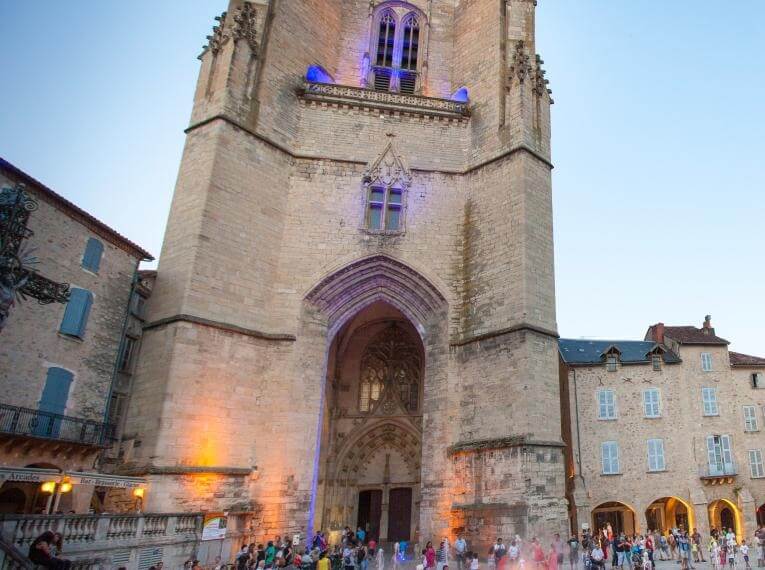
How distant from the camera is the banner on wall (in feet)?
37.7

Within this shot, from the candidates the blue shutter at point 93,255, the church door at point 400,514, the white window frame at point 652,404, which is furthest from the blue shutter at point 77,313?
the white window frame at point 652,404

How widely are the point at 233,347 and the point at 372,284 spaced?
4.17 metres

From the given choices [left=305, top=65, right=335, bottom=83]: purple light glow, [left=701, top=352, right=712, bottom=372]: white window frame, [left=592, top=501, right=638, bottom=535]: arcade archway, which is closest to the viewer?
[left=305, top=65, right=335, bottom=83]: purple light glow

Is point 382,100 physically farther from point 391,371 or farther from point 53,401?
point 53,401

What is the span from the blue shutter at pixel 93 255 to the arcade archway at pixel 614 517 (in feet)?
55.4

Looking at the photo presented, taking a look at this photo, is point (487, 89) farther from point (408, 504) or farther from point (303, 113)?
point (408, 504)

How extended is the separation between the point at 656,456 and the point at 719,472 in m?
2.09

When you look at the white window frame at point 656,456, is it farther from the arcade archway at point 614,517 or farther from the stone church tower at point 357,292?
the stone church tower at point 357,292

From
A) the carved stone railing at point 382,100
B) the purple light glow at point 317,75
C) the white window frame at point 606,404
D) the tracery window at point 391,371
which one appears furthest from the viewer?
the white window frame at point 606,404

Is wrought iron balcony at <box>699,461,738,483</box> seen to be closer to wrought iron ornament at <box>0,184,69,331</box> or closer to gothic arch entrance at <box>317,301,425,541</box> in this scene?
gothic arch entrance at <box>317,301,425,541</box>

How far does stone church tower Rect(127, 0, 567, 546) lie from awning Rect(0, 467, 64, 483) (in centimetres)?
288

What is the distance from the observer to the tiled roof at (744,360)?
20906 mm

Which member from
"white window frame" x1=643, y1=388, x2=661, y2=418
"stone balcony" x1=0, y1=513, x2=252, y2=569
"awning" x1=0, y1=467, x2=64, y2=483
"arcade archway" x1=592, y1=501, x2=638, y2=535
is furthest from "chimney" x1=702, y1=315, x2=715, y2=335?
"awning" x1=0, y1=467, x2=64, y2=483

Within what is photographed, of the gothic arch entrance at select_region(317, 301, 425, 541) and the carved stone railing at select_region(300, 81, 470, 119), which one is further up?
the carved stone railing at select_region(300, 81, 470, 119)
